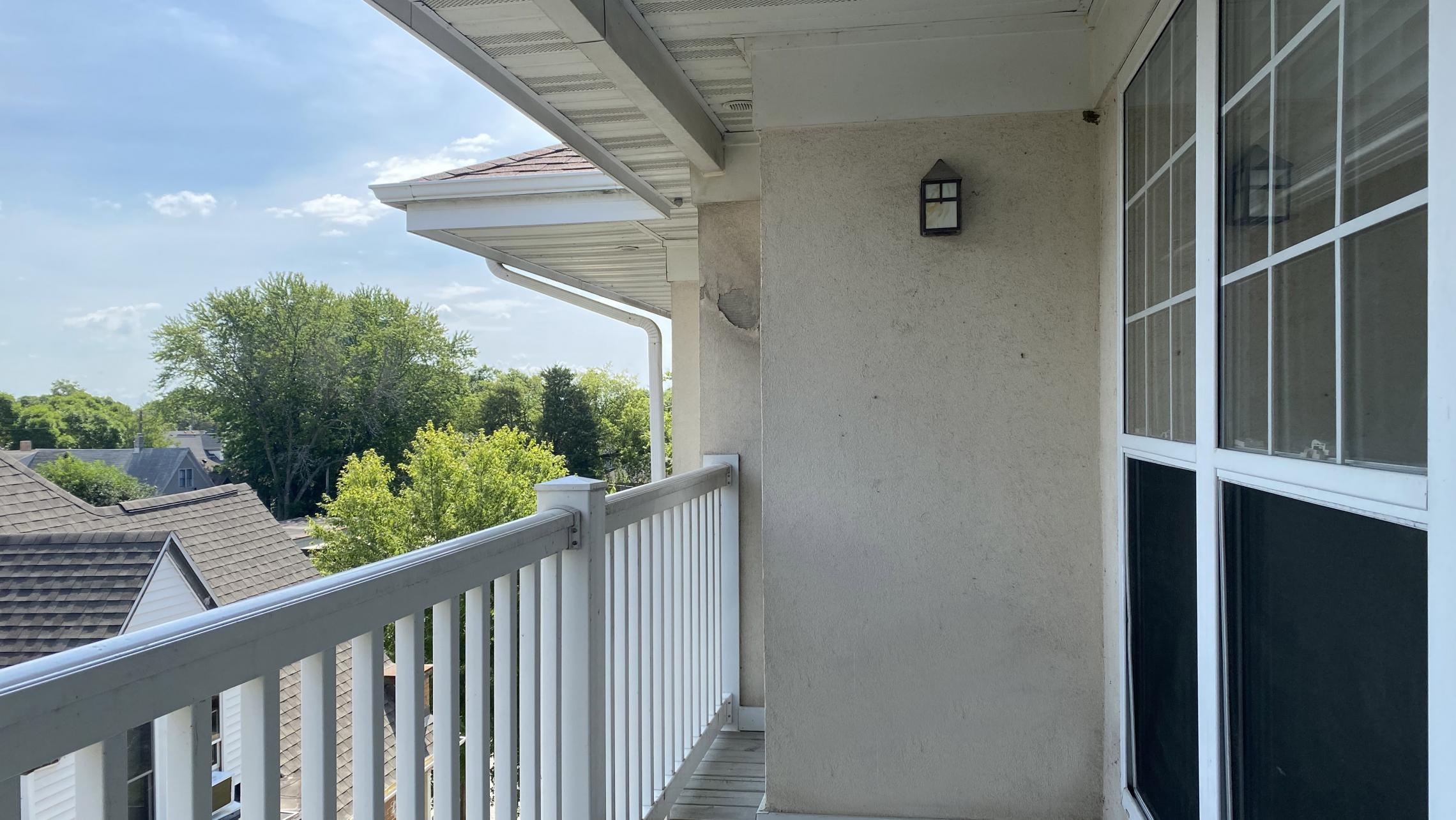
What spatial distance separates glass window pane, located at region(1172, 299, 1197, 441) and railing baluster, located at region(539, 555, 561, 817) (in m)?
1.21

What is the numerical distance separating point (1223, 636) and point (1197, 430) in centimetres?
34

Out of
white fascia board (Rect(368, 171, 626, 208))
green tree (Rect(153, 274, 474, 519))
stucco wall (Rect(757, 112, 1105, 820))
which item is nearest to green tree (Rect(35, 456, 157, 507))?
green tree (Rect(153, 274, 474, 519))

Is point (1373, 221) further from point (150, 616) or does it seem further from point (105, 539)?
point (150, 616)

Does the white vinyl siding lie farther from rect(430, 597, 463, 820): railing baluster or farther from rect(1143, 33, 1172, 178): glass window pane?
rect(1143, 33, 1172, 178): glass window pane

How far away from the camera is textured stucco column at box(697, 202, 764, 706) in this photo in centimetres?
347

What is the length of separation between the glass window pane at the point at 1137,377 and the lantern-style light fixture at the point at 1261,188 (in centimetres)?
61

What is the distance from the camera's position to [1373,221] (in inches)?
37.9

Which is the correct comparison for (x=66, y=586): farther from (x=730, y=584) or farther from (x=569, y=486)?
(x=569, y=486)

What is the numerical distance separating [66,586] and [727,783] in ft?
19.1

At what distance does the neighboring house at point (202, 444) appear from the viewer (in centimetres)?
3462

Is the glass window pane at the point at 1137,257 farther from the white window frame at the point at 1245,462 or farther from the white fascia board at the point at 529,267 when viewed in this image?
the white fascia board at the point at 529,267

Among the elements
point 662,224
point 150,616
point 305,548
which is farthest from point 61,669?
point 305,548

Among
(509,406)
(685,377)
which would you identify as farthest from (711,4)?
(509,406)

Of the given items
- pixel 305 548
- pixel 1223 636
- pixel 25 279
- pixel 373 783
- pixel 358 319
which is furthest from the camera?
pixel 25 279
